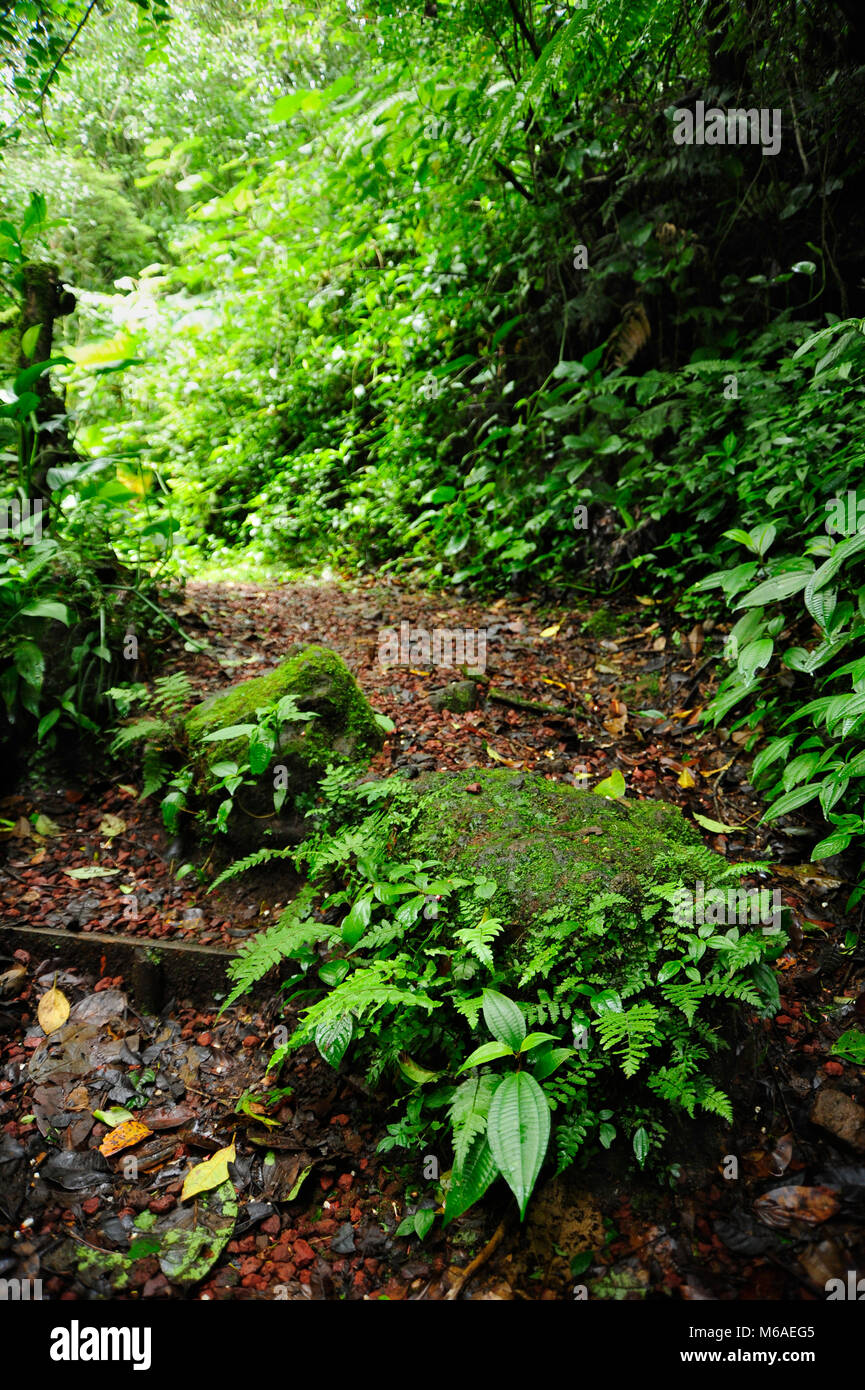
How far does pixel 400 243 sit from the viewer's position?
26.3 feet

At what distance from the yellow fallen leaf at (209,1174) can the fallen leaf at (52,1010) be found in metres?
0.85

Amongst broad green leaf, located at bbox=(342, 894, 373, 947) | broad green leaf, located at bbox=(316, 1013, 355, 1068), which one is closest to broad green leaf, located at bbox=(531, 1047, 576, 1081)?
broad green leaf, located at bbox=(316, 1013, 355, 1068)

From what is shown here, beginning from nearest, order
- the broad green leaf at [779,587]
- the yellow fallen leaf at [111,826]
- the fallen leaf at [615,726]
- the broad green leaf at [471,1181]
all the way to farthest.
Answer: the broad green leaf at [471,1181]
the broad green leaf at [779,587]
the yellow fallen leaf at [111,826]
the fallen leaf at [615,726]

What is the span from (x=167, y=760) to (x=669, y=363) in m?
4.43

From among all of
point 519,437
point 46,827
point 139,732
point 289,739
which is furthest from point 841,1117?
point 519,437

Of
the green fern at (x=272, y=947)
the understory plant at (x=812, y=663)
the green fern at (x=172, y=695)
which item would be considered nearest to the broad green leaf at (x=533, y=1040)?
the green fern at (x=272, y=947)

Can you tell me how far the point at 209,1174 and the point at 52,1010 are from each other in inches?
38.6

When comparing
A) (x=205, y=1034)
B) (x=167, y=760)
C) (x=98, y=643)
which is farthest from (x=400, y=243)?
(x=205, y=1034)

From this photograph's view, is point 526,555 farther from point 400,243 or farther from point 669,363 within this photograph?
point 400,243

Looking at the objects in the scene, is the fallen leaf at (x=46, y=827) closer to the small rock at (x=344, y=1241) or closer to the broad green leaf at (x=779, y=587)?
the small rock at (x=344, y=1241)

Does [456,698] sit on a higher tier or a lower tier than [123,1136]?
higher

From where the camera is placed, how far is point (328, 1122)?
2193 millimetres

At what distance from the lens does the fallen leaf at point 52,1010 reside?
8.41ft

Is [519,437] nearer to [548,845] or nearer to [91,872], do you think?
[548,845]
